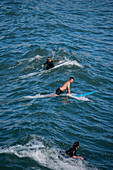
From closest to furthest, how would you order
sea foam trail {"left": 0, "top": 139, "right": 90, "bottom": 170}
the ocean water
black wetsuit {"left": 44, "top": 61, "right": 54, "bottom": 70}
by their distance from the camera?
sea foam trail {"left": 0, "top": 139, "right": 90, "bottom": 170}
the ocean water
black wetsuit {"left": 44, "top": 61, "right": 54, "bottom": 70}

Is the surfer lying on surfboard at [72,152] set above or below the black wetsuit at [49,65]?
below

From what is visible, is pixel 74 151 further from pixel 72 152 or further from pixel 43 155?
pixel 43 155

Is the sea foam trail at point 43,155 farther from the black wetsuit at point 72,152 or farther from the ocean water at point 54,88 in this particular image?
the black wetsuit at point 72,152

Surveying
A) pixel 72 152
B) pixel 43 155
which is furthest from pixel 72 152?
pixel 43 155

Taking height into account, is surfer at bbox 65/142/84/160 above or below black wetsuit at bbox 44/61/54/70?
below

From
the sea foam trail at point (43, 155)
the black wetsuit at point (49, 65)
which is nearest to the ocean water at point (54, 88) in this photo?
the sea foam trail at point (43, 155)

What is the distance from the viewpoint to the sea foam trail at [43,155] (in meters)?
9.40

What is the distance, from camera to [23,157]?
31.5 feet

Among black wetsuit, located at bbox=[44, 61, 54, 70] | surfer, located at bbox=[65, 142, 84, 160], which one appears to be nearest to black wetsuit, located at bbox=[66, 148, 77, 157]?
surfer, located at bbox=[65, 142, 84, 160]

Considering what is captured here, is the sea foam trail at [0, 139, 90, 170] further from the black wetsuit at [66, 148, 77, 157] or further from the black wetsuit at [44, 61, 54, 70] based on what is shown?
the black wetsuit at [44, 61, 54, 70]

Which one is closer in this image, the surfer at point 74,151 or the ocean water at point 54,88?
the surfer at point 74,151

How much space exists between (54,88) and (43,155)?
22.6ft

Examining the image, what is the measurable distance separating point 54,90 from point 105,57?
28.9ft

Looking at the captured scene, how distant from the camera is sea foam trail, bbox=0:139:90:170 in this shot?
940cm
